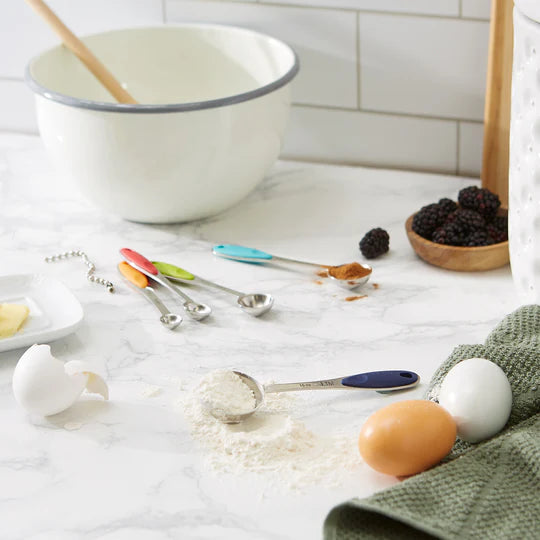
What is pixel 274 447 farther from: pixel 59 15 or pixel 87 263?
pixel 59 15

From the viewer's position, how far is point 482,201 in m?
1.06

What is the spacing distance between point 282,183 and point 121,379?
0.52 metres

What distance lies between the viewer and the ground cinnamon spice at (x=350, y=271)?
102 centimetres

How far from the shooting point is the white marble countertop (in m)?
0.71

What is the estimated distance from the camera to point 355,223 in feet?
3.88

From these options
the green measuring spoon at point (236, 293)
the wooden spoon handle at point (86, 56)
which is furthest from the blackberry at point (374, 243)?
the wooden spoon handle at point (86, 56)

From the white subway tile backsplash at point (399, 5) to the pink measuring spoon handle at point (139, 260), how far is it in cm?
45

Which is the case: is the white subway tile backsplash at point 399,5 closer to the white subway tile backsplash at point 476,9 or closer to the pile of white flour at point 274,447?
the white subway tile backsplash at point 476,9

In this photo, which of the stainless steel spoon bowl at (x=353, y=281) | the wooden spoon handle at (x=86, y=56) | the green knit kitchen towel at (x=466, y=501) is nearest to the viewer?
the green knit kitchen towel at (x=466, y=501)

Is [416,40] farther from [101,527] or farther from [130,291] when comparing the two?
[101,527]

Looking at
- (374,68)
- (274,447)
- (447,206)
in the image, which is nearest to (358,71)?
(374,68)

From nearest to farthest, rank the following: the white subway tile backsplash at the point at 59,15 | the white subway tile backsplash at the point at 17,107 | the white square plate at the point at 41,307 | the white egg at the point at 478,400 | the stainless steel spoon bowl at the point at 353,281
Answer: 1. the white egg at the point at 478,400
2. the white square plate at the point at 41,307
3. the stainless steel spoon bowl at the point at 353,281
4. the white subway tile backsplash at the point at 59,15
5. the white subway tile backsplash at the point at 17,107

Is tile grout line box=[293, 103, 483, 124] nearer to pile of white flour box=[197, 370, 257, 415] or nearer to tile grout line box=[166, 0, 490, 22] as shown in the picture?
tile grout line box=[166, 0, 490, 22]

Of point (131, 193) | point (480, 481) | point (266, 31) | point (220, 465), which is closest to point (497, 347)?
point (480, 481)
